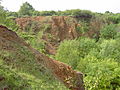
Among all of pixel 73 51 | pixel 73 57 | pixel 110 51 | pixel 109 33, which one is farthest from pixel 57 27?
pixel 73 57

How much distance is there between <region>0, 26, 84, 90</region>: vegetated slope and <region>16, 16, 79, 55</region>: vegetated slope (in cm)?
2828

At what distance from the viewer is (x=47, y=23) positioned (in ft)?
149

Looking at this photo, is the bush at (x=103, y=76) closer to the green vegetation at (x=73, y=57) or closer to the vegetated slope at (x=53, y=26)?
the green vegetation at (x=73, y=57)

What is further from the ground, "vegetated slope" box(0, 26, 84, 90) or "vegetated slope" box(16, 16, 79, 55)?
"vegetated slope" box(0, 26, 84, 90)

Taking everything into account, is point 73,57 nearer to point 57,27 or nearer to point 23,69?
point 23,69

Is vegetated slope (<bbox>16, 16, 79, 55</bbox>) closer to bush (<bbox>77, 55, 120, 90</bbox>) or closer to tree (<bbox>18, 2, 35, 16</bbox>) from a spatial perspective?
tree (<bbox>18, 2, 35, 16</bbox>)

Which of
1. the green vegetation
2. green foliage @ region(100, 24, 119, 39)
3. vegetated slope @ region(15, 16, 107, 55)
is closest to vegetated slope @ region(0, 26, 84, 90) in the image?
the green vegetation

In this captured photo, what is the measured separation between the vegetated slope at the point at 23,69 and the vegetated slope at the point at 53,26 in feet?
92.8

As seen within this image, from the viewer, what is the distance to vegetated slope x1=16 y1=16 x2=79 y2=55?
43994 millimetres

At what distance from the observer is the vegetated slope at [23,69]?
26.1ft

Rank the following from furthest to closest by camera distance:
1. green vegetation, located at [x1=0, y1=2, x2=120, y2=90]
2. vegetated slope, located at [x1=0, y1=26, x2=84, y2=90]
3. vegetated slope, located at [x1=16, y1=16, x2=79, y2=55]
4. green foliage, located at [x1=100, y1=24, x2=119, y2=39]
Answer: vegetated slope, located at [x1=16, y1=16, x2=79, y2=55] < green foliage, located at [x1=100, y1=24, x2=119, y2=39] < green vegetation, located at [x1=0, y1=2, x2=120, y2=90] < vegetated slope, located at [x1=0, y1=26, x2=84, y2=90]

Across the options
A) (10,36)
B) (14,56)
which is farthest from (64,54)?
(14,56)

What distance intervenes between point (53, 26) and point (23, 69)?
119 feet

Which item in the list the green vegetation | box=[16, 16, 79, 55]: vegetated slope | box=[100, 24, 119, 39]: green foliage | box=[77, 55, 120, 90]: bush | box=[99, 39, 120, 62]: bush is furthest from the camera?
box=[16, 16, 79, 55]: vegetated slope
